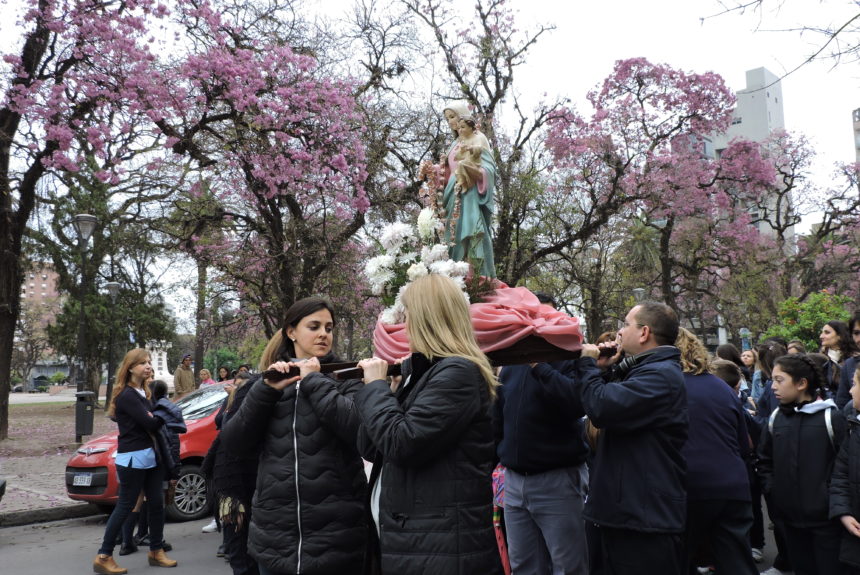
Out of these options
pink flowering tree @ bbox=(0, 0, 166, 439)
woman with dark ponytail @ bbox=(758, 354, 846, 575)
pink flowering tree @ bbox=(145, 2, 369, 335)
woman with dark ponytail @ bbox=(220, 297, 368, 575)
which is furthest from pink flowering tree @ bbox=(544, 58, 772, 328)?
woman with dark ponytail @ bbox=(220, 297, 368, 575)

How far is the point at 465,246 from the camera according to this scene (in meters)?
5.29

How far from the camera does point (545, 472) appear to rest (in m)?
3.97

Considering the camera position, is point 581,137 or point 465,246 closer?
point 465,246

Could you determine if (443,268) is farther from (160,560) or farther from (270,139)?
(270,139)

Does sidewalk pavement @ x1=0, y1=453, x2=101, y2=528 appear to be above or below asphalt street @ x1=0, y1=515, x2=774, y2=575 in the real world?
above

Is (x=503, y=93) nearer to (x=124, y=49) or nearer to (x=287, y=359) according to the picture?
(x=124, y=49)

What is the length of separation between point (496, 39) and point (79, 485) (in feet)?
51.0

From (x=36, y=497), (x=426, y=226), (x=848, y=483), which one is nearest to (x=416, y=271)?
(x=426, y=226)

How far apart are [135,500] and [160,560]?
709 millimetres

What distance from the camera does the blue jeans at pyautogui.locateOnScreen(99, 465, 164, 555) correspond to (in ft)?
20.6

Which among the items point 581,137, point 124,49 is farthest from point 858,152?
point 124,49

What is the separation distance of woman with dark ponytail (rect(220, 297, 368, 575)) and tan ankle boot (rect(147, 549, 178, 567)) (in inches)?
163

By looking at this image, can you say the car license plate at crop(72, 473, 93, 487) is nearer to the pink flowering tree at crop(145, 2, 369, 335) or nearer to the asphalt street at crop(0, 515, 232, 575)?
the asphalt street at crop(0, 515, 232, 575)

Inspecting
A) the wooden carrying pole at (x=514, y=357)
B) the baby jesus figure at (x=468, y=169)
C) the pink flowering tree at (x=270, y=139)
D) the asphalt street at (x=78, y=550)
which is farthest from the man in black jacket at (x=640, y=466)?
the pink flowering tree at (x=270, y=139)
